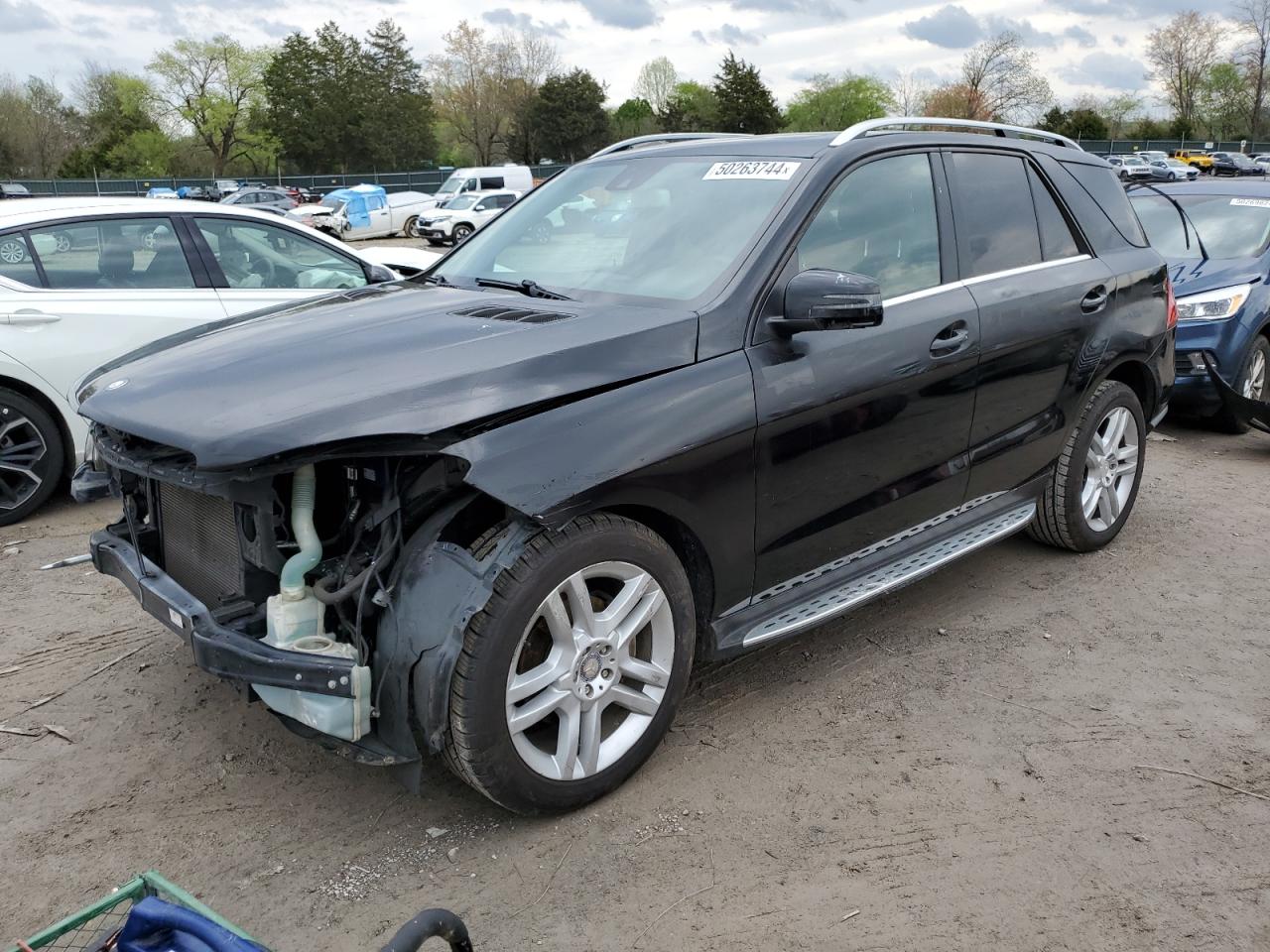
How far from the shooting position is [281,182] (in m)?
54.2

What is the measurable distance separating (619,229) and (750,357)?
841mm

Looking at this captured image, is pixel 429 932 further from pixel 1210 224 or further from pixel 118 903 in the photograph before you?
pixel 1210 224

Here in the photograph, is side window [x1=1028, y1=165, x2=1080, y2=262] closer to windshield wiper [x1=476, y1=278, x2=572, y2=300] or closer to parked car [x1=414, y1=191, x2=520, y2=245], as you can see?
windshield wiper [x1=476, y1=278, x2=572, y2=300]

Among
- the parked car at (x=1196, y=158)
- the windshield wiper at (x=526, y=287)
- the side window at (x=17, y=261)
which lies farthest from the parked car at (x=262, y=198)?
the parked car at (x=1196, y=158)

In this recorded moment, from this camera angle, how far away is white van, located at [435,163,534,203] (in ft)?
115

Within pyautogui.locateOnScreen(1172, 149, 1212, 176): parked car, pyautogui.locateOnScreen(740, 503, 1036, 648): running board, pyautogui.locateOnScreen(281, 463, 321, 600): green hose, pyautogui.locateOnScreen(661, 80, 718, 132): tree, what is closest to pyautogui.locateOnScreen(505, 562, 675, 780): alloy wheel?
pyautogui.locateOnScreen(740, 503, 1036, 648): running board

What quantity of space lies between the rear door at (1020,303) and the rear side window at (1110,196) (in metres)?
0.32

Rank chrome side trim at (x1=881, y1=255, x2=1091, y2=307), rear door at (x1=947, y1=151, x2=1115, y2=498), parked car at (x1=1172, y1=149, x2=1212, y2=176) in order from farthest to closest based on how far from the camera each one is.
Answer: parked car at (x1=1172, y1=149, x2=1212, y2=176) → rear door at (x1=947, y1=151, x2=1115, y2=498) → chrome side trim at (x1=881, y1=255, x2=1091, y2=307)

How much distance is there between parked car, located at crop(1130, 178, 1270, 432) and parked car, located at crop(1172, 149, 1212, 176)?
52.3m

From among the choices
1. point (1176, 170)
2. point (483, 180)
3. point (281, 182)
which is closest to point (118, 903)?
point (483, 180)

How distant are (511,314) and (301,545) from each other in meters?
1.01

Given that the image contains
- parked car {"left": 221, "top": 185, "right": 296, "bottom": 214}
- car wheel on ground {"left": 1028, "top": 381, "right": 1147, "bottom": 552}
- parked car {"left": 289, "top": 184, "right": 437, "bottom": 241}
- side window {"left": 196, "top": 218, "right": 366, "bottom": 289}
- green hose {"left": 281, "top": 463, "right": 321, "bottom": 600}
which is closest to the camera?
green hose {"left": 281, "top": 463, "right": 321, "bottom": 600}

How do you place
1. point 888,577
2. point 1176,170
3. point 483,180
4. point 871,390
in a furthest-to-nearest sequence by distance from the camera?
point 1176,170 → point 483,180 → point 888,577 → point 871,390

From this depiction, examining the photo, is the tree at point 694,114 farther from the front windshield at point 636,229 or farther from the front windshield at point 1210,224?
the front windshield at point 636,229
